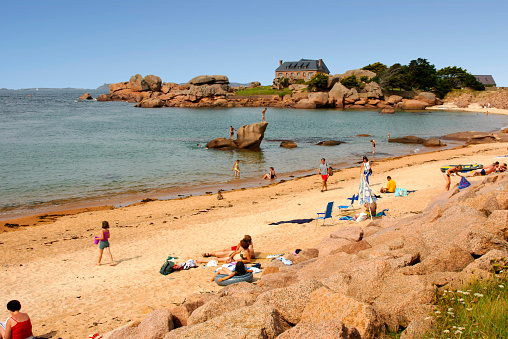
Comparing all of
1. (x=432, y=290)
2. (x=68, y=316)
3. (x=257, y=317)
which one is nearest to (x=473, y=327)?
(x=432, y=290)

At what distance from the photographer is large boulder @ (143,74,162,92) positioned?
11750 cm

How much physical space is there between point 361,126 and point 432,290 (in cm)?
5640

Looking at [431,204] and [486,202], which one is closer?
[486,202]

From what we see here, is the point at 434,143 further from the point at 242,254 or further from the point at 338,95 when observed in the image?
the point at 338,95

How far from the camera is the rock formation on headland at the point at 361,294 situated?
4500 millimetres

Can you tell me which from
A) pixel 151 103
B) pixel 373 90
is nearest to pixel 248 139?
pixel 373 90

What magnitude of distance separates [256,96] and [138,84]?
38675 mm

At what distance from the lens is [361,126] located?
194 feet

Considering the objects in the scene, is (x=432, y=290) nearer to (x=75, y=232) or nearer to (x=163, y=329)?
(x=163, y=329)

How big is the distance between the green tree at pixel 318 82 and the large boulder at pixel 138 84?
5018 cm

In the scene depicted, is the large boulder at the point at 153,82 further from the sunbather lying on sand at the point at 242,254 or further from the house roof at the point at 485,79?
the sunbather lying on sand at the point at 242,254

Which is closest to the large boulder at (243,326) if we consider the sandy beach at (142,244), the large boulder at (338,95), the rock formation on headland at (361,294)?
the rock formation on headland at (361,294)

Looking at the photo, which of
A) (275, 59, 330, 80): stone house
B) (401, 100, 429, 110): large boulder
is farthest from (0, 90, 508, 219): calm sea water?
(275, 59, 330, 80): stone house

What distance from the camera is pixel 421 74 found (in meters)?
99.8
